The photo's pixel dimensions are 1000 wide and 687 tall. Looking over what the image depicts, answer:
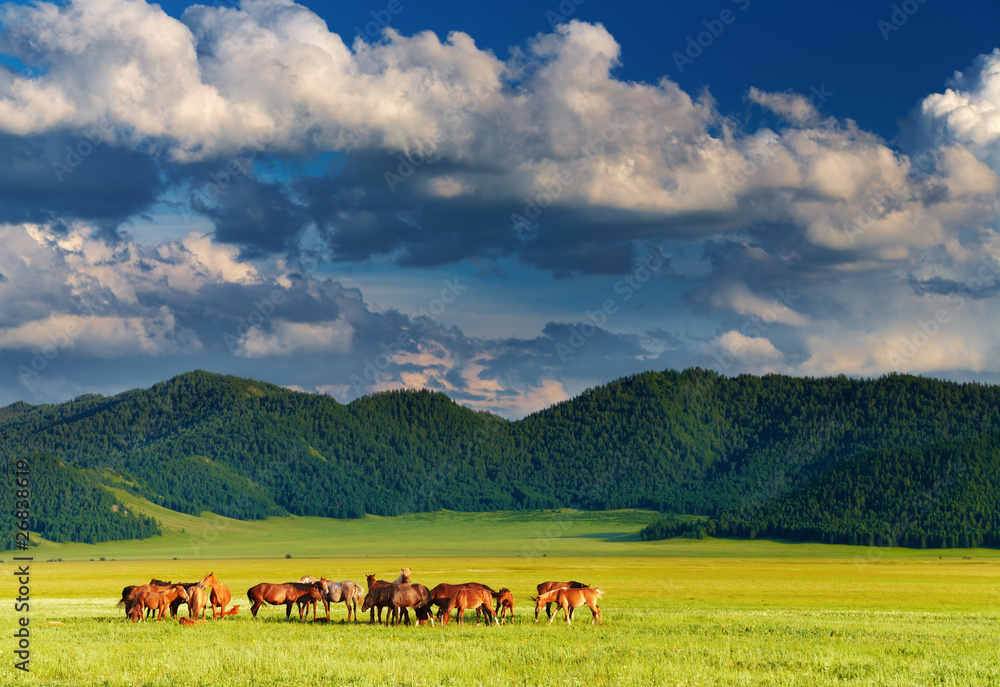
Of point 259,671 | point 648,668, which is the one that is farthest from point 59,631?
point 648,668

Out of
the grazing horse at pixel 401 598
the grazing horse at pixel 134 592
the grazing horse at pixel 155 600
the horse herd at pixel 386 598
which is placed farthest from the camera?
the grazing horse at pixel 134 592

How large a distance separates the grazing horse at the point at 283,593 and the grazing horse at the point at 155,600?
10.5ft

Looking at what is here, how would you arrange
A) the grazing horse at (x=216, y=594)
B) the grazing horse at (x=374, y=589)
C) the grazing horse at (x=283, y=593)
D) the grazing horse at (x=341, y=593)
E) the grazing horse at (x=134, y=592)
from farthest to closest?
the grazing horse at (x=341, y=593) < the grazing horse at (x=283, y=593) < the grazing horse at (x=216, y=594) < the grazing horse at (x=134, y=592) < the grazing horse at (x=374, y=589)

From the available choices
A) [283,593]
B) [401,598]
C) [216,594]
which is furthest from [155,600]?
[401,598]

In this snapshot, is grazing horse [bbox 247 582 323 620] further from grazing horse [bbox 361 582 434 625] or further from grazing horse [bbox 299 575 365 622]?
grazing horse [bbox 361 582 434 625]

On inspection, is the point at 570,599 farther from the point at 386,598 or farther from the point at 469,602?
the point at 386,598

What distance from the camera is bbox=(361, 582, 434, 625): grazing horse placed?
36688 millimetres

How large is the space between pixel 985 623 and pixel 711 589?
38334mm

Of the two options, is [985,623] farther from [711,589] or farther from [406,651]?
[711,589]

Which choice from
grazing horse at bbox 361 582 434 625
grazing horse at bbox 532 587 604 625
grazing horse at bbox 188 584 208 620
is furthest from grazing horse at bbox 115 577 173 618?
grazing horse at bbox 532 587 604 625

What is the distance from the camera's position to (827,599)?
6625cm

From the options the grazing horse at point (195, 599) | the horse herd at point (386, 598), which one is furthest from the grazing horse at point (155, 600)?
the grazing horse at point (195, 599)

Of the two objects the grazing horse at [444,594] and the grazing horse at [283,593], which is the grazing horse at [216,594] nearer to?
the grazing horse at [283,593]

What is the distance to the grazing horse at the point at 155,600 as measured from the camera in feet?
123
